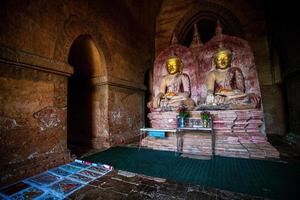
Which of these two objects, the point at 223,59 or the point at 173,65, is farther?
the point at 173,65

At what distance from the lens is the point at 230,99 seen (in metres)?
4.30

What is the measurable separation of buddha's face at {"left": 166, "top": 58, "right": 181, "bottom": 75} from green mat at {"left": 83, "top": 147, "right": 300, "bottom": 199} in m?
3.29

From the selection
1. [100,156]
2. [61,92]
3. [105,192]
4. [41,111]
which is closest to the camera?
[105,192]

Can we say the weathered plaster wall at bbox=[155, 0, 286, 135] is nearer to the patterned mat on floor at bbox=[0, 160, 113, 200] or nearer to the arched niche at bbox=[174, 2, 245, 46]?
the arched niche at bbox=[174, 2, 245, 46]

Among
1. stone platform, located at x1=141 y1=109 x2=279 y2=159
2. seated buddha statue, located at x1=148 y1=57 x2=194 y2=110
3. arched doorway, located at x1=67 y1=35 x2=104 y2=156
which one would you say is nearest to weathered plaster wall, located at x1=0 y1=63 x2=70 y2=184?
arched doorway, located at x1=67 y1=35 x2=104 y2=156

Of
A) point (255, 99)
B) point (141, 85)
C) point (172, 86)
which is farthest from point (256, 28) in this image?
point (141, 85)

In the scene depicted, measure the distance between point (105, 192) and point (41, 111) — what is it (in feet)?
6.67

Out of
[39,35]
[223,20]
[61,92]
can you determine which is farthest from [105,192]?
[223,20]

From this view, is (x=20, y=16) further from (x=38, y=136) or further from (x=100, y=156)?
(x=100, y=156)

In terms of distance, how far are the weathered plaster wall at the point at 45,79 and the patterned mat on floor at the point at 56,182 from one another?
0.73ft

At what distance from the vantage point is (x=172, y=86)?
5672mm

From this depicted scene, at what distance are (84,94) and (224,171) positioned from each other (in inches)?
176

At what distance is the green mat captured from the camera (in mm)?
2008

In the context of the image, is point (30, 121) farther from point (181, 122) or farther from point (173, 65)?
point (173, 65)
